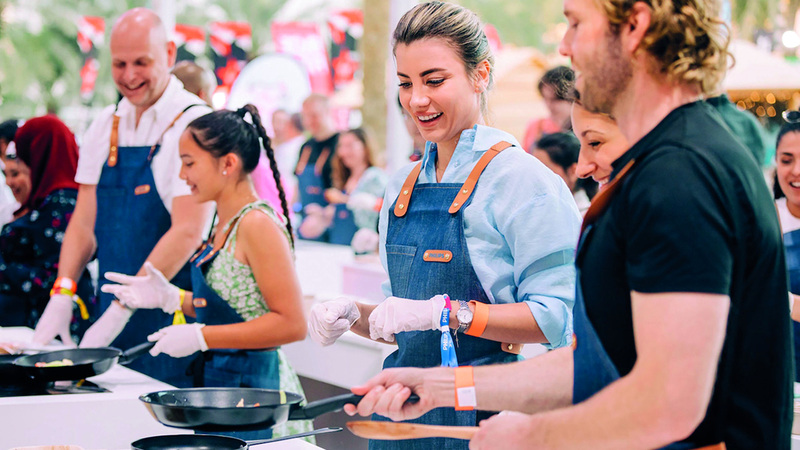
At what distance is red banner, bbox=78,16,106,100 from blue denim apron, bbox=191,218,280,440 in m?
15.3

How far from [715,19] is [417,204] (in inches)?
37.2

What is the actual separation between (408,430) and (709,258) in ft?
1.70

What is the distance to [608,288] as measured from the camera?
1.09 metres

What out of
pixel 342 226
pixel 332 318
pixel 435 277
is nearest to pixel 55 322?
pixel 332 318

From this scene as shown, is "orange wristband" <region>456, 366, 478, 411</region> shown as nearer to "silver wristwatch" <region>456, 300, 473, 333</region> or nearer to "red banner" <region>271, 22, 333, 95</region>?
"silver wristwatch" <region>456, 300, 473, 333</region>

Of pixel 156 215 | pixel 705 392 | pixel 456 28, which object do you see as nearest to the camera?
pixel 705 392

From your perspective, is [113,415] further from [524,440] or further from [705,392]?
[705,392]

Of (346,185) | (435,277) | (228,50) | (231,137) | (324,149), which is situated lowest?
(435,277)

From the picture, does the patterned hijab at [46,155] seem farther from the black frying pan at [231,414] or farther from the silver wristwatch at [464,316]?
the silver wristwatch at [464,316]

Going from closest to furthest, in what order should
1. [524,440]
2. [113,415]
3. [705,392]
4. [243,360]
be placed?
[705,392] → [524,440] → [113,415] → [243,360]

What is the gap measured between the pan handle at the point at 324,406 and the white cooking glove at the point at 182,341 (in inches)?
30.2

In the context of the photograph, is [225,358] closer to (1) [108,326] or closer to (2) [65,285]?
(1) [108,326]

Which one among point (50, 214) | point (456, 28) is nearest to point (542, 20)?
point (50, 214)

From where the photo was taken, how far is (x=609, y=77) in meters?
1.07
